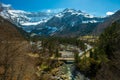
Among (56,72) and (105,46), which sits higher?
(105,46)

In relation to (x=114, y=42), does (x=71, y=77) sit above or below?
below

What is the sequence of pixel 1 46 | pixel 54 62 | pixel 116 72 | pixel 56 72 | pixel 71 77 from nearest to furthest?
1. pixel 1 46
2. pixel 116 72
3. pixel 71 77
4. pixel 56 72
5. pixel 54 62

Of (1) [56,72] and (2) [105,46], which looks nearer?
(2) [105,46]

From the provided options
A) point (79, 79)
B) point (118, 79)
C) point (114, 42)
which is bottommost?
point (79, 79)

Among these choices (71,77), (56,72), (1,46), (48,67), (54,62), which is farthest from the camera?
(54,62)

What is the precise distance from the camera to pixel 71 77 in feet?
364

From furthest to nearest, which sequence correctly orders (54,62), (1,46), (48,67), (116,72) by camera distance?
1. (54,62)
2. (48,67)
3. (116,72)
4. (1,46)

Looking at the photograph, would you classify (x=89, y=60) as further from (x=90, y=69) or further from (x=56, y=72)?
(x=56, y=72)

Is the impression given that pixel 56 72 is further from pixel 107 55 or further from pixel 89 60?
pixel 107 55

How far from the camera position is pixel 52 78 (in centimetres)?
10700

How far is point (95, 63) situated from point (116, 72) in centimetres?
4511

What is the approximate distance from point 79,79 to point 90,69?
6.85 meters

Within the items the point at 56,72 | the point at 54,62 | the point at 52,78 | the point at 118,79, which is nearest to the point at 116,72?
the point at 118,79

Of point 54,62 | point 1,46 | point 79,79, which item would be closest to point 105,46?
point 79,79
